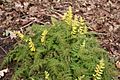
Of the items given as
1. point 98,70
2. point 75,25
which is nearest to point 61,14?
point 75,25

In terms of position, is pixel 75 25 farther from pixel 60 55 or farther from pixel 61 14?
pixel 61 14

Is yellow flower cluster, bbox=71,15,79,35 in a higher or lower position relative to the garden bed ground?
higher

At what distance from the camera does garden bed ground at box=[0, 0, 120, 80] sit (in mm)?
4406

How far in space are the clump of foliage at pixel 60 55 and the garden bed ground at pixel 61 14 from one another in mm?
457

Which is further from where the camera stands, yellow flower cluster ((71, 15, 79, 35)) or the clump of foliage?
yellow flower cluster ((71, 15, 79, 35))

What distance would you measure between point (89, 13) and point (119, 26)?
522 mm

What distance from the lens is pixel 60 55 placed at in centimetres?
357

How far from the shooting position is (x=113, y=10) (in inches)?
203

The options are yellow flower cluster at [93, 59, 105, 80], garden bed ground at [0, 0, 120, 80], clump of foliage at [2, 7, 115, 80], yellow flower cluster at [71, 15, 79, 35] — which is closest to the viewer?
yellow flower cluster at [93, 59, 105, 80]

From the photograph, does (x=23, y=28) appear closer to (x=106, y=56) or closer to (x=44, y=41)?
(x=44, y=41)

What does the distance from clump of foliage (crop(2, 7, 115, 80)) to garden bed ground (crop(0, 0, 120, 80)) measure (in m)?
0.46

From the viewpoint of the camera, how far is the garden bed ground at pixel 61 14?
14.5ft

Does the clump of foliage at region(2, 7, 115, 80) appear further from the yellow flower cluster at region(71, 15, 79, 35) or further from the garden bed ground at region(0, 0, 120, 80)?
the garden bed ground at region(0, 0, 120, 80)

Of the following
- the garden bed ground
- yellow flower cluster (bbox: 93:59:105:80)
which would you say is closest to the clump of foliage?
yellow flower cluster (bbox: 93:59:105:80)
